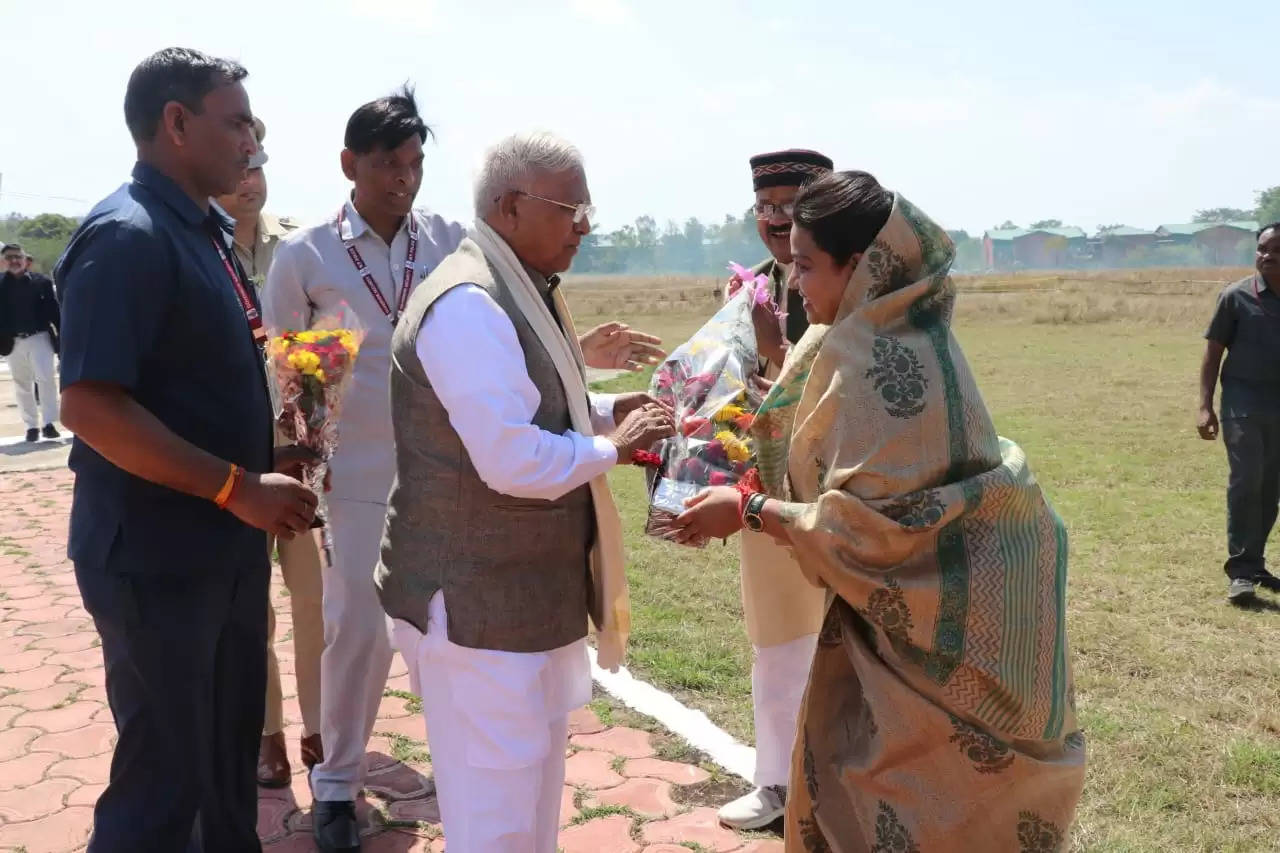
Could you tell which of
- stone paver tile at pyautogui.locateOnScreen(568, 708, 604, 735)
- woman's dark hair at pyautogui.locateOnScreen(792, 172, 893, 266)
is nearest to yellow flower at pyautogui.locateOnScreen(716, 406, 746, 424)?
woman's dark hair at pyautogui.locateOnScreen(792, 172, 893, 266)

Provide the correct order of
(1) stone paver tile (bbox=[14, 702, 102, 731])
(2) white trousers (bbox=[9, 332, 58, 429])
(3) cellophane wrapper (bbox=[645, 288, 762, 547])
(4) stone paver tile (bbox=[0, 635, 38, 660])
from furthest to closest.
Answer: (2) white trousers (bbox=[9, 332, 58, 429])
(4) stone paver tile (bbox=[0, 635, 38, 660])
(1) stone paver tile (bbox=[14, 702, 102, 731])
(3) cellophane wrapper (bbox=[645, 288, 762, 547])

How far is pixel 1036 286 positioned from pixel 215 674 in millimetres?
55947

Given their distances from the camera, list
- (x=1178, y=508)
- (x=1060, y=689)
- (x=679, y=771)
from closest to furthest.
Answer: (x=1060, y=689) → (x=679, y=771) → (x=1178, y=508)

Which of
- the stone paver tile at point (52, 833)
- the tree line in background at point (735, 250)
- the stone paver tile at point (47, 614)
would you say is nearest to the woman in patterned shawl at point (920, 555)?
the stone paver tile at point (52, 833)

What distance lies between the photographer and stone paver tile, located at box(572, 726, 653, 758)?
4.70 metres

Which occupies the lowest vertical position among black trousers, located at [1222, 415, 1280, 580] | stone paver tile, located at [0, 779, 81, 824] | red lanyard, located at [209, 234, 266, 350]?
stone paver tile, located at [0, 779, 81, 824]

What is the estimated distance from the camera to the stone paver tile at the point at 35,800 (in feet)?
13.8

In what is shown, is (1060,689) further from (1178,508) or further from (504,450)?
(1178,508)

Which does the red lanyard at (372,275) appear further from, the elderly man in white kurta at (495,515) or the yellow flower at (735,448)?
the yellow flower at (735,448)

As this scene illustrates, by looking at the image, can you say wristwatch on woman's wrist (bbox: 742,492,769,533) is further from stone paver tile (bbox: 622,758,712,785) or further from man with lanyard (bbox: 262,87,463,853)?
stone paver tile (bbox: 622,758,712,785)

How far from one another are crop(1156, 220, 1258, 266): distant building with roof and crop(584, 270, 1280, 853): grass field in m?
142

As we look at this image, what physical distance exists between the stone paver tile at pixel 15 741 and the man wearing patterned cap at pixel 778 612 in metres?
2.94

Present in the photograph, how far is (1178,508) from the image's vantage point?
368 inches

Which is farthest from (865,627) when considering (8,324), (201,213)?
(8,324)
